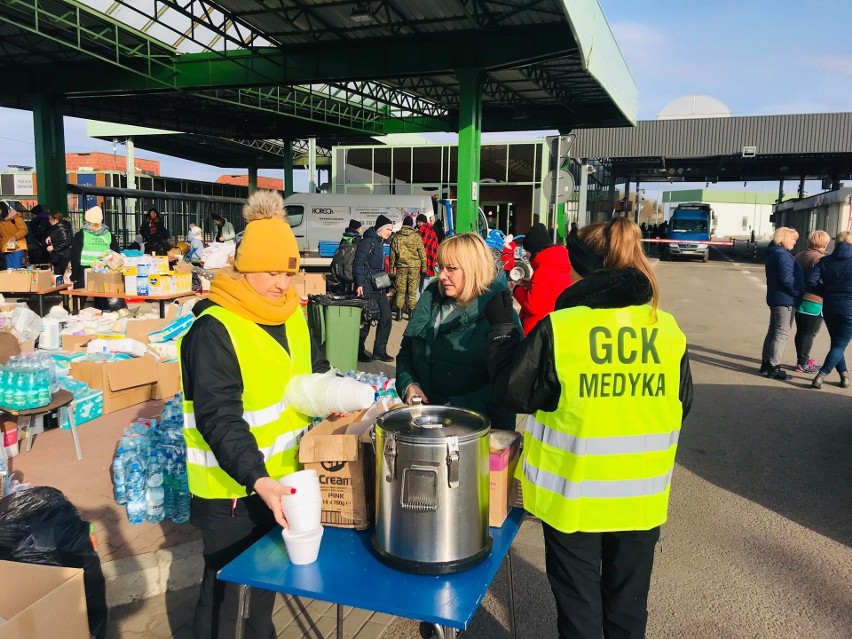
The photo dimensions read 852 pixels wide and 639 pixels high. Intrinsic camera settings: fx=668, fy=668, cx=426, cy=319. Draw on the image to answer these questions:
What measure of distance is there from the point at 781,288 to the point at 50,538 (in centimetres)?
834

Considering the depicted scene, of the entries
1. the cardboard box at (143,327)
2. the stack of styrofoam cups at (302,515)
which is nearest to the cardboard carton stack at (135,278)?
the cardboard box at (143,327)

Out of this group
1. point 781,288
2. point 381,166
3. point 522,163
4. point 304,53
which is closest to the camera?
point 781,288

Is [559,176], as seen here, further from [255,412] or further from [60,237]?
[60,237]

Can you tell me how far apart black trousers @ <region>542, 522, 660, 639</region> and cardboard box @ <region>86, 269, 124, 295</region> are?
8456 mm

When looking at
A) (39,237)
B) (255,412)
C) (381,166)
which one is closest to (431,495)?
(255,412)

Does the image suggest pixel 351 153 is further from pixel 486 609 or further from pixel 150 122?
pixel 486 609

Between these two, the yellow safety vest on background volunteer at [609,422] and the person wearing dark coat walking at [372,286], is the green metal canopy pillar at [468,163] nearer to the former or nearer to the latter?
the person wearing dark coat walking at [372,286]

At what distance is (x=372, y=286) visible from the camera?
375 inches

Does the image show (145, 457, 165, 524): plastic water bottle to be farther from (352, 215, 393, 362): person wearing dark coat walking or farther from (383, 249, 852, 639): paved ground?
(352, 215, 393, 362): person wearing dark coat walking

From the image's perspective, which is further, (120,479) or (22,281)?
(22,281)

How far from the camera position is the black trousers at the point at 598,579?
235 cm

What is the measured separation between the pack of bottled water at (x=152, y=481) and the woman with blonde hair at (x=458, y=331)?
1.87 meters

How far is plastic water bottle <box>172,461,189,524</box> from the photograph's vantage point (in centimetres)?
432

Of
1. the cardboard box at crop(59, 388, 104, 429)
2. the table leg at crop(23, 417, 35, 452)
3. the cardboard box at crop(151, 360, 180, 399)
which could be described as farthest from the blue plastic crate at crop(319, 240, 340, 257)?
the table leg at crop(23, 417, 35, 452)
